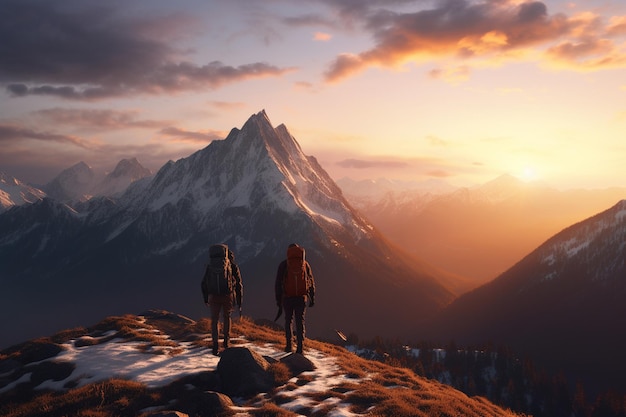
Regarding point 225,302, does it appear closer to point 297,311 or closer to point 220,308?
point 220,308

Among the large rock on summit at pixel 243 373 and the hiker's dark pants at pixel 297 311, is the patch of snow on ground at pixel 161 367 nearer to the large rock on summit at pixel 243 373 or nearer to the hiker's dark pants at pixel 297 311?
the large rock on summit at pixel 243 373

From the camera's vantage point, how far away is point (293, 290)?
25.1m

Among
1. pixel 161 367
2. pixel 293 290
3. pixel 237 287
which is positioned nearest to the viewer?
pixel 161 367

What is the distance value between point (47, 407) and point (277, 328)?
23.0m

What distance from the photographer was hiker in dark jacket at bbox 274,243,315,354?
25172mm

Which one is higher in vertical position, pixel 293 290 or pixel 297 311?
pixel 293 290

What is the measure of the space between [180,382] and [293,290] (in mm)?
7920

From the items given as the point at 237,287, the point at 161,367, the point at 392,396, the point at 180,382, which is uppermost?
the point at 237,287

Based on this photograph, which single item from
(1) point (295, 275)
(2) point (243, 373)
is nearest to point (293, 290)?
(1) point (295, 275)

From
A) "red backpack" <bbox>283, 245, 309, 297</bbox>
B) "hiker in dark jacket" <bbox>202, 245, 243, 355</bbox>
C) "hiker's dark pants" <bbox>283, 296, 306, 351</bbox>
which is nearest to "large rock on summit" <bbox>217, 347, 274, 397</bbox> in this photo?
"hiker in dark jacket" <bbox>202, 245, 243, 355</bbox>

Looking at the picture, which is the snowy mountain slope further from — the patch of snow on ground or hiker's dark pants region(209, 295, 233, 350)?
hiker's dark pants region(209, 295, 233, 350)

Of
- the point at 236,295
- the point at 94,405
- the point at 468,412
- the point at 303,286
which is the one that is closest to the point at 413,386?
the point at 468,412

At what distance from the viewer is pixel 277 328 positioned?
38531 millimetres

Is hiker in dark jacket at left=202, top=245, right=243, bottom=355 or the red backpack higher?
the red backpack
